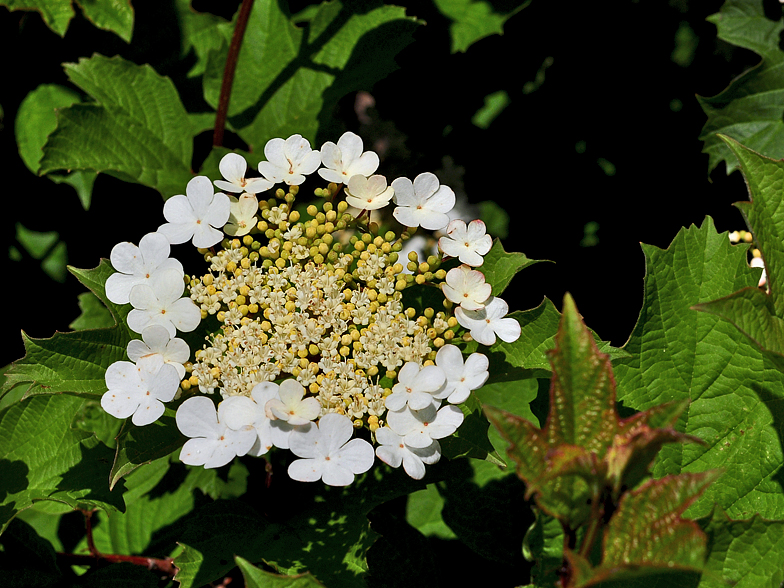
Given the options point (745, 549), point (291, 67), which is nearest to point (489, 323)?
point (745, 549)

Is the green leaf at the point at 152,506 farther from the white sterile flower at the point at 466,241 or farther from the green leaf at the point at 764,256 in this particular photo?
the green leaf at the point at 764,256

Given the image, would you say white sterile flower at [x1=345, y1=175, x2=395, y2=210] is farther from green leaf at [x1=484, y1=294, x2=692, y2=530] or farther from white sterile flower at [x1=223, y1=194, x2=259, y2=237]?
green leaf at [x1=484, y1=294, x2=692, y2=530]

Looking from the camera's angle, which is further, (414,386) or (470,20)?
(470,20)

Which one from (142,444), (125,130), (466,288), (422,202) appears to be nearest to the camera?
(142,444)

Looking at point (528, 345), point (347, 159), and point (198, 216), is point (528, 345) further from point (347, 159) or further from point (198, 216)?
point (198, 216)

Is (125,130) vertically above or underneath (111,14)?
underneath

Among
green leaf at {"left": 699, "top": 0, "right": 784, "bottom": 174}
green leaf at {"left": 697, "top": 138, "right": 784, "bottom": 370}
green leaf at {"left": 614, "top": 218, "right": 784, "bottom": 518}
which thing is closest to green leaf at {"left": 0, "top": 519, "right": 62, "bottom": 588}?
green leaf at {"left": 614, "top": 218, "right": 784, "bottom": 518}
